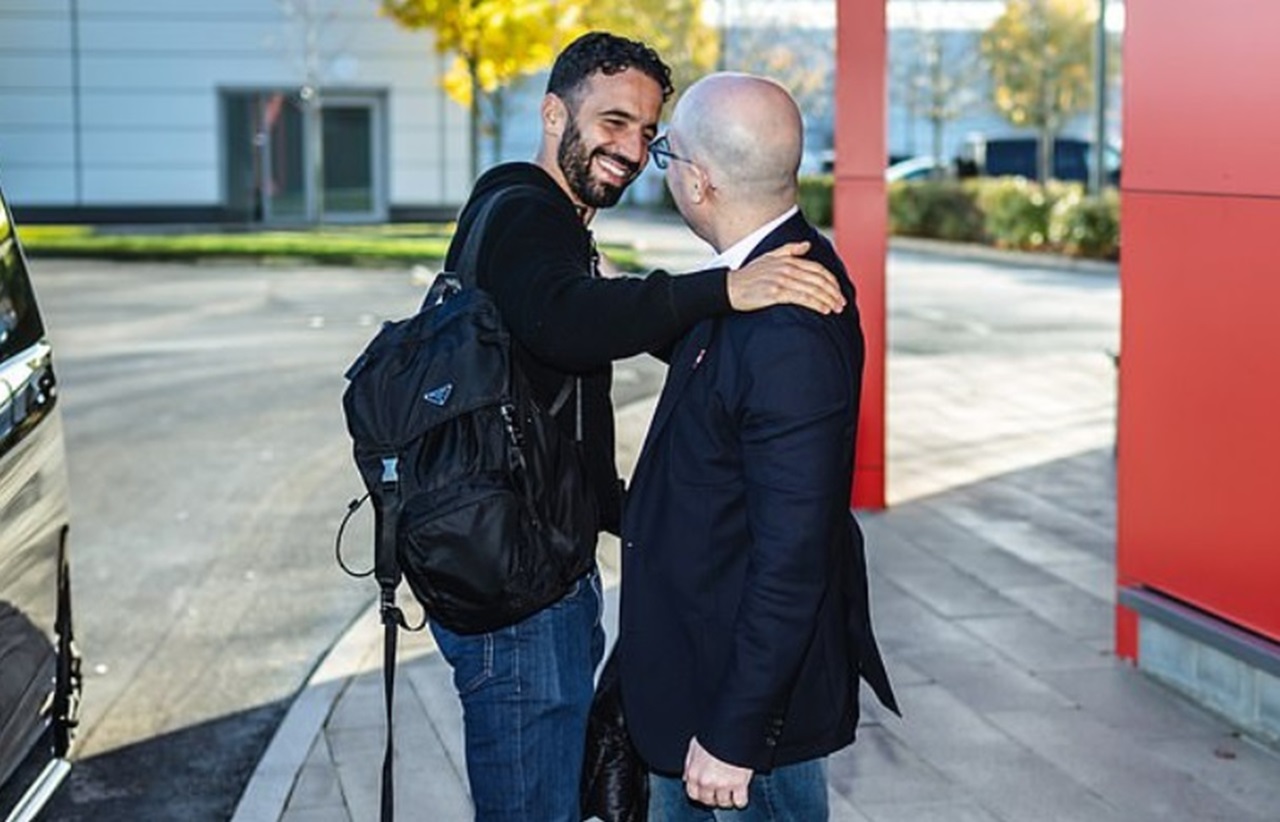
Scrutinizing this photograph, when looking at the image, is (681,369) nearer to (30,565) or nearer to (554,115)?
(554,115)

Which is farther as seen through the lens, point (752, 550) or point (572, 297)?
point (572, 297)

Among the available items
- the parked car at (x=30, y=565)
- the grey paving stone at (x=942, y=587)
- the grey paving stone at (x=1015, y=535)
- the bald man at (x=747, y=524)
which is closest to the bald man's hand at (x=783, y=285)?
the bald man at (x=747, y=524)

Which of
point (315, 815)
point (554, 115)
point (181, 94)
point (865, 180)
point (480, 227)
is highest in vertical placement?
point (181, 94)

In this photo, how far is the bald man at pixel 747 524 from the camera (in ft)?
11.0

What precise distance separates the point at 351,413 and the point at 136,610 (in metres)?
5.19

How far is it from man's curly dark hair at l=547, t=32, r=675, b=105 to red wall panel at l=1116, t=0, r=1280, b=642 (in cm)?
292

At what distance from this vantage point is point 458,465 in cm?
370

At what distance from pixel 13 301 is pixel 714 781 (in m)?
2.48

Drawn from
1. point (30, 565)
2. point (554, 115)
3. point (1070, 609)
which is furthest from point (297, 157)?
point (554, 115)

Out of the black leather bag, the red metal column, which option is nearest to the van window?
the black leather bag

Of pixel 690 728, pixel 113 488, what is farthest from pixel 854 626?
pixel 113 488

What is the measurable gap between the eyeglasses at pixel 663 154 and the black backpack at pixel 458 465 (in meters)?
0.28

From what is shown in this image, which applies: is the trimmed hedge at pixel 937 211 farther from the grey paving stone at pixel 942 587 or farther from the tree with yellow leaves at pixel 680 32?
the grey paving stone at pixel 942 587

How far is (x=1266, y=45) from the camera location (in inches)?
246
